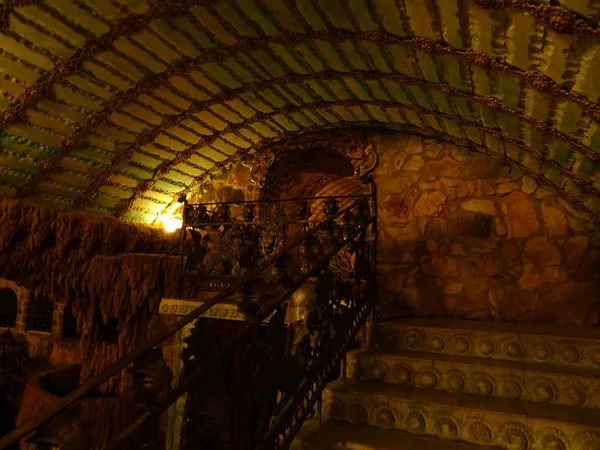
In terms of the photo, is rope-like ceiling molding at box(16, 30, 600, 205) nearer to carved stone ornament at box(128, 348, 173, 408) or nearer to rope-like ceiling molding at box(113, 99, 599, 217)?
rope-like ceiling molding at box(113, 99, 599, 217)

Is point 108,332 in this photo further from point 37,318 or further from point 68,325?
point 37,318

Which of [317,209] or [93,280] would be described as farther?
[317,209]

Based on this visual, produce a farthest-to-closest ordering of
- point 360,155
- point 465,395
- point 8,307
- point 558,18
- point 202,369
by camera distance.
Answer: point 8,307 < point 360,155 < point 465,395 < point 558,18 < point 202,369

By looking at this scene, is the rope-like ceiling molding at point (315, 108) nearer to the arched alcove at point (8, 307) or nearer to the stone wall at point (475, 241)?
the stone wall at point (475, 241)

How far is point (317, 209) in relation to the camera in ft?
34.6

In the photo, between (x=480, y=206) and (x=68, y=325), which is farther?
(x=68, y=325)

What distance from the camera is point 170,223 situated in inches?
294

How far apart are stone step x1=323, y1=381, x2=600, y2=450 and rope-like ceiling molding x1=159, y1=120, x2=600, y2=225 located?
128 inches

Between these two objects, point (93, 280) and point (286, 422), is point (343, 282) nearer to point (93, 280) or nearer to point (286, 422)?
point (286, 422)

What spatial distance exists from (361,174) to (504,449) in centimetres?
434

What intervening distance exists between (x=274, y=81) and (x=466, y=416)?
388 cm

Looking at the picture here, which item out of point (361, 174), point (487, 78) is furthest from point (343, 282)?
point (361, 174)

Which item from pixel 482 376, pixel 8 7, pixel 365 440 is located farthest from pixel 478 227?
pixel 8 7

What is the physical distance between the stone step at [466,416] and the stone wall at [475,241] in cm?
273
